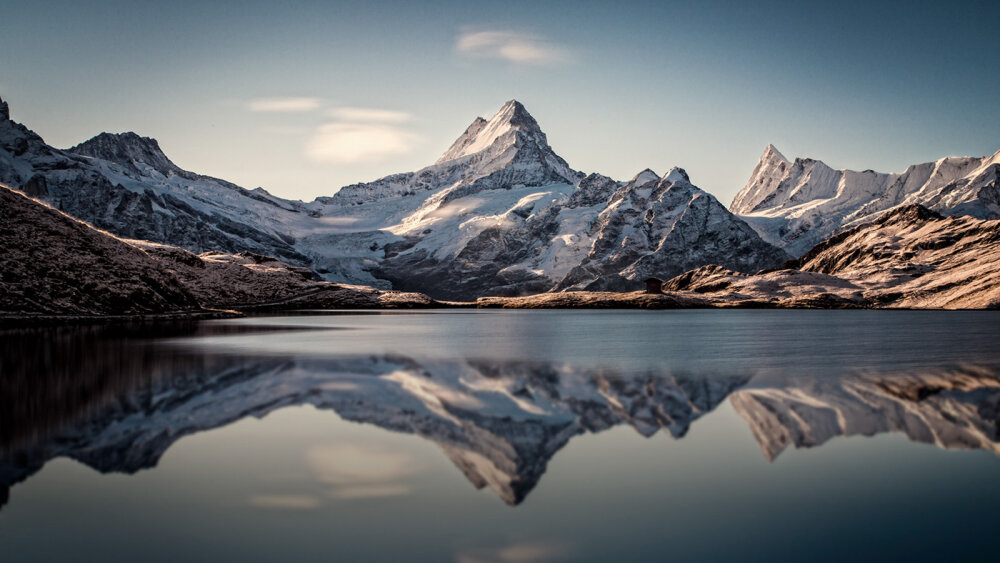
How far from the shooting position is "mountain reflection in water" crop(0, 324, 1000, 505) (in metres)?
19.7

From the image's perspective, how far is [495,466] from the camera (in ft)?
58.9

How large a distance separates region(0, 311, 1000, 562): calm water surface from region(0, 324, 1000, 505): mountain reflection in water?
142 mm

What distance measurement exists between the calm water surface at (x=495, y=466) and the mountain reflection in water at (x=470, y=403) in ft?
0.47

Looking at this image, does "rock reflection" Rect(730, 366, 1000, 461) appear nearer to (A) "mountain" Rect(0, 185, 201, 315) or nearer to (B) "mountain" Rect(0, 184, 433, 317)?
(B) "mountain" Rect(0, 184, 433, 317)

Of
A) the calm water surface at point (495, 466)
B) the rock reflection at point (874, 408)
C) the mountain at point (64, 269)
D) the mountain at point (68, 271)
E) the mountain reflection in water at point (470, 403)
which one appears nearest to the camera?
the calm water surface at point (495, 466)

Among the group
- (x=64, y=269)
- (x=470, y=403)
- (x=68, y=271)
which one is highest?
(x=64, y=269)

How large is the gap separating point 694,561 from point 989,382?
27.5 metres

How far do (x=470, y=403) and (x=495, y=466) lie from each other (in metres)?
9.47

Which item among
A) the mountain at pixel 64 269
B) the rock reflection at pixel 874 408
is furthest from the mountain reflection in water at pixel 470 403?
the mountain at pixel 64 269

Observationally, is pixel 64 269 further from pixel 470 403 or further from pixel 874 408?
pixel 874 408

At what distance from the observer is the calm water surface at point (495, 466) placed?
12.9m

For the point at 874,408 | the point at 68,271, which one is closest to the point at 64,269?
the point at 68,271

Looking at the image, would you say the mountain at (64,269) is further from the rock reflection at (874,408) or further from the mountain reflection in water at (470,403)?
the rock reflection at (874,408)

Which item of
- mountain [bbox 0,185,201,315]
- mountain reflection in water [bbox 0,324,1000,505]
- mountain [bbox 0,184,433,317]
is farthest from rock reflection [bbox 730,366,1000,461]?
mountain [bbox 0,185,201,315]
